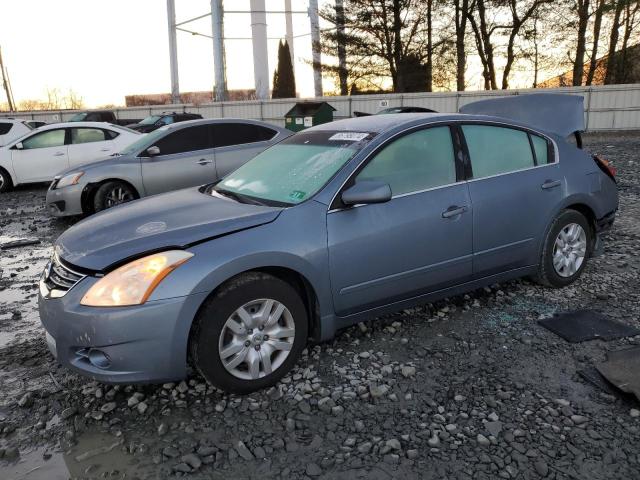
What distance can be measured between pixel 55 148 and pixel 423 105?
57.7 ft

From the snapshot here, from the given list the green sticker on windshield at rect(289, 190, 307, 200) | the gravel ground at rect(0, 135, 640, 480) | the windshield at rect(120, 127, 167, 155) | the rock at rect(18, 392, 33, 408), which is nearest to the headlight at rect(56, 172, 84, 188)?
the windshield at rect(120, 127, 167, 155)

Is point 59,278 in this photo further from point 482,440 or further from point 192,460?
point 482,440

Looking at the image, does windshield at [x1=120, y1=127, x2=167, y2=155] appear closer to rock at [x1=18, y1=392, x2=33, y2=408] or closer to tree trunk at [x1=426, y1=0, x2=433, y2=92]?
rock at [x1=18, y1=392, x2=33, y2=408]

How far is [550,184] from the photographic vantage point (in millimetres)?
4371

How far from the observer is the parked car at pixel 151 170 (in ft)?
26.1

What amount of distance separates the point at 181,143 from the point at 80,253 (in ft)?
17.4

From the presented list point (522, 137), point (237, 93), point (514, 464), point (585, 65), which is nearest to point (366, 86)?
point (585, 65)

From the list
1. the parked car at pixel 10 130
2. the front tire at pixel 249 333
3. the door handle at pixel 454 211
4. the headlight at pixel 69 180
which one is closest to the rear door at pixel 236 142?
the headlight at pixel 69 180

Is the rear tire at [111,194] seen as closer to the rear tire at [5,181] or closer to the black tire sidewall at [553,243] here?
the rear tire at [5,181]

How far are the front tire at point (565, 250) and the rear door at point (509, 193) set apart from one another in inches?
5.2

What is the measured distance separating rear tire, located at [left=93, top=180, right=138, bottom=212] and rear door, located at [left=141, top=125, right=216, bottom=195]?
280mm

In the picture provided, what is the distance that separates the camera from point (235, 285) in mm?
3047

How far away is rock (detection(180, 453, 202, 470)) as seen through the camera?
2.62 metres

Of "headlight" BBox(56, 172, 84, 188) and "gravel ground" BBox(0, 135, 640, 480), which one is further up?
"headlight" BBox(56, 172, 84, 188)
